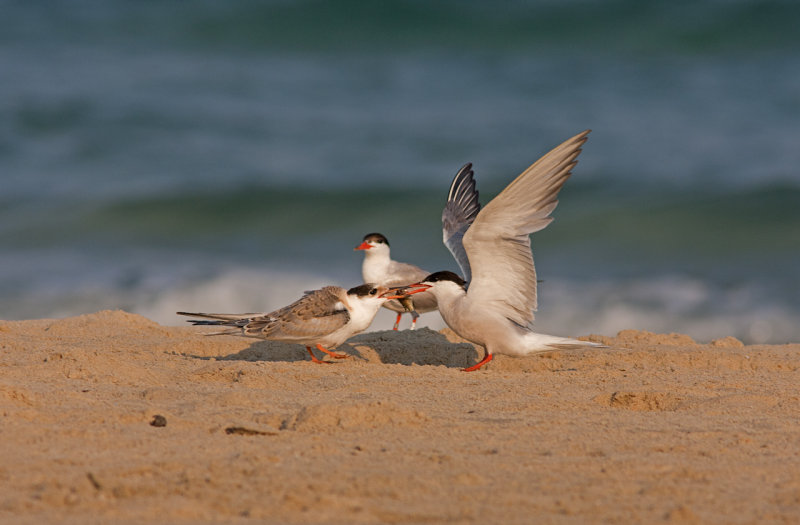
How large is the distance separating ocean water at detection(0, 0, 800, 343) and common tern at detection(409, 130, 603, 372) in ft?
12.3

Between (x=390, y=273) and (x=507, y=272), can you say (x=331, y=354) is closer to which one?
(x=507, y=272)

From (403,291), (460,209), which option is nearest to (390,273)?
(460,209)

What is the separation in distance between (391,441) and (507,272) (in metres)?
2.47

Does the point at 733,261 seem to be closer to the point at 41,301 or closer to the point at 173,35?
the point at 41,301

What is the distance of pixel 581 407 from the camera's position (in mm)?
3863

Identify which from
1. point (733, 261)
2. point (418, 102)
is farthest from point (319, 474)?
point (418, 102)

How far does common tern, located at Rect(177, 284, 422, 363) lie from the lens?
560 cm

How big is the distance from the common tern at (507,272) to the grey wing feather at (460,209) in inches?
37.3

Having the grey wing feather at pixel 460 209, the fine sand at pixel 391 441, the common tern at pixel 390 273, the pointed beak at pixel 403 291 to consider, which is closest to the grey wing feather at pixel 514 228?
the pointed beak at pixel 403 291

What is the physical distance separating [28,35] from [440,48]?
8372 mm

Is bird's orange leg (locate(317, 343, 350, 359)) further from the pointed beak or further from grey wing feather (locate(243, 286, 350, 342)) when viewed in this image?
the pointed beak

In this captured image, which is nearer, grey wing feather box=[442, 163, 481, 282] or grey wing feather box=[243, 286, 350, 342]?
grey wing feather box=[243, 286, 350, 342]

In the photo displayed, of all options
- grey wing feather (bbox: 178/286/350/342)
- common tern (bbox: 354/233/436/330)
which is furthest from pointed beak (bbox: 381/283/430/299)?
common tern (bbox: 354/233/436/330)

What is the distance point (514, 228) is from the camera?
17.0 ft
